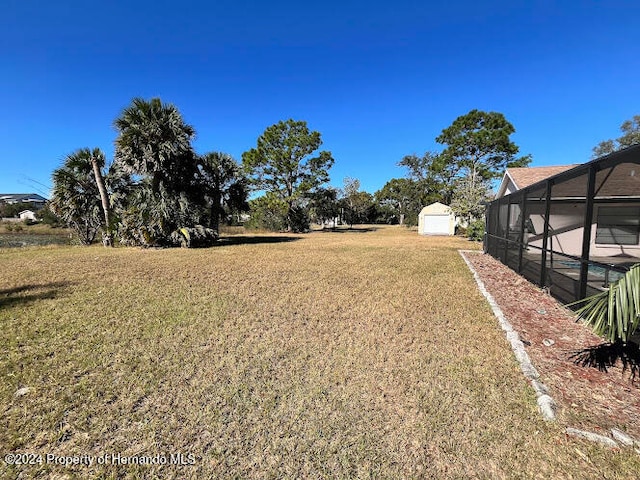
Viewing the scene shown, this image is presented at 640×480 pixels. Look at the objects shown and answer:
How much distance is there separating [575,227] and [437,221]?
2175 centimetres

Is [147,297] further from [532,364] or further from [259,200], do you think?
[259,200]

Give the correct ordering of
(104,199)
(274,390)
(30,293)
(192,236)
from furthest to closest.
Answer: (104,199) < (192,236) < (30,293) < (274,390)

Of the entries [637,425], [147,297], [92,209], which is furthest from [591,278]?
[92,209]

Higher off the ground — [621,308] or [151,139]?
[151,139]

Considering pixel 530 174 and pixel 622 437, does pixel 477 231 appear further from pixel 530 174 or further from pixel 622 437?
pixel 622 437

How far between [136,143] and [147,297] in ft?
28.7

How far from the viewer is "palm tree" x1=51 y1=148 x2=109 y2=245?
12.1m

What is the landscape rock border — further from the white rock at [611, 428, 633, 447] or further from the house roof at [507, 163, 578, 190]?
the house roof at [507, 163, 578, 190]

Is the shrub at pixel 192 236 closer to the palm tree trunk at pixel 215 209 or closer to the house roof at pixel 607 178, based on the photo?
the palm tree trunk at pixel 215 209

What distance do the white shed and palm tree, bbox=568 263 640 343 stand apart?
2544cm

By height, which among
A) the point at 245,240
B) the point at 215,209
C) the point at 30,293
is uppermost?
the point at 215,209

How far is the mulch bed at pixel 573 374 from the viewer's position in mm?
2098

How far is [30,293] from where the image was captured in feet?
16.1

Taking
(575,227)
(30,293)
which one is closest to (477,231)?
(575,227)
